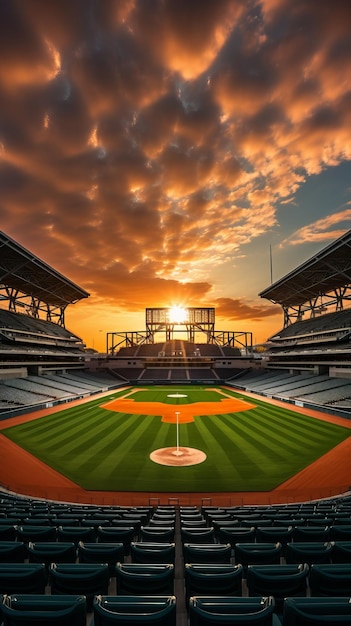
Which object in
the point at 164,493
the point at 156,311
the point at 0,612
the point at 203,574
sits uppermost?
the point at 156,311

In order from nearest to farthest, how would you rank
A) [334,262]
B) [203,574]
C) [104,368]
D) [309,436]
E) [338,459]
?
[203,574] < [338,459] < [309,436] < [334,262] < [104,368]

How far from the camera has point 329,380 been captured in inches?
2024

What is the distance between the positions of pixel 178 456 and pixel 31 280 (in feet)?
185

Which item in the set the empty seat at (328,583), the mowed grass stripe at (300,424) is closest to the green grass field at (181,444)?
the mowed grass stripe at (300,424)

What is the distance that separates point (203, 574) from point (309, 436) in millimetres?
27097

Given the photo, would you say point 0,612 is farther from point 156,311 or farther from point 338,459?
point 156,311

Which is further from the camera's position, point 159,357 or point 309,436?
point 159,357

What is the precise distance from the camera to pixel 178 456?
23109 millimetres

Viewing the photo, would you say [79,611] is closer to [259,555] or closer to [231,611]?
[231,611]

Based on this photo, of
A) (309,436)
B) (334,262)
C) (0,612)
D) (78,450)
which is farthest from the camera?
(334,262)

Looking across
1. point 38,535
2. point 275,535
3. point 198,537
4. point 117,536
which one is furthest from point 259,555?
point 38,535

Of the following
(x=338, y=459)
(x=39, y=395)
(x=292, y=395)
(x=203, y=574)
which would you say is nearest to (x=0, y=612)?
(x=203, y=574)

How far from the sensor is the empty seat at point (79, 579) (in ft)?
16.6

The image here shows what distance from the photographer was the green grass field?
62.6ft
